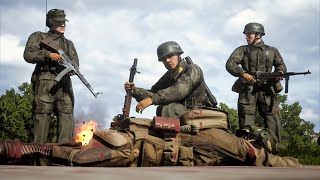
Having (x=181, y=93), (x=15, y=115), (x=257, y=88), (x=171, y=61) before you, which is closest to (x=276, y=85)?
(x=257, y=88)

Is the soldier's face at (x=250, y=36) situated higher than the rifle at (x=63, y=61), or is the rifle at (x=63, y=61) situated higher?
the soldier's face at (x=250, y=36)

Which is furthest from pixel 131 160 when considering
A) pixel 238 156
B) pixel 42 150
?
pixel 238 156

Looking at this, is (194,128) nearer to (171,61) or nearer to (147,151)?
(147,151)

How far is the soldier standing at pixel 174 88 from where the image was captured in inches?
177

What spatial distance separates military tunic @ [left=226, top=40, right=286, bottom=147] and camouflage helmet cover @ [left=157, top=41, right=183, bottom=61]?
2.41 metres

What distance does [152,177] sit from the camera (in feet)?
4.65

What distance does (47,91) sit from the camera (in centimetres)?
626

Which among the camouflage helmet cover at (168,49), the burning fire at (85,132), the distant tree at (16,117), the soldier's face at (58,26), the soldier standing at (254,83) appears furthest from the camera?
the distant tree at (16,117)

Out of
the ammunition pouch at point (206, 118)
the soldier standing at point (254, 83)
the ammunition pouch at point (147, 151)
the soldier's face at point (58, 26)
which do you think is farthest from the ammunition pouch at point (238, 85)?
the ammunition pouch at point (147, 151)

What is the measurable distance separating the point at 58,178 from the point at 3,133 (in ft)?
63.9

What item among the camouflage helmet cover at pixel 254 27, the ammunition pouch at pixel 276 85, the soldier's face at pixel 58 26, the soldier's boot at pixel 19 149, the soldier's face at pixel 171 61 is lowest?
the soldier's boot at pixel 19 149

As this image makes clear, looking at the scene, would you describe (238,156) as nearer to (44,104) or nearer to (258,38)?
(44,104)

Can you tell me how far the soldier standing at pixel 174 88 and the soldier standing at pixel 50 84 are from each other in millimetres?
1427

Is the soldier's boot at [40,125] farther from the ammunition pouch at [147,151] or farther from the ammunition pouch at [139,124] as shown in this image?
the ammunition pouch at [147,151]
